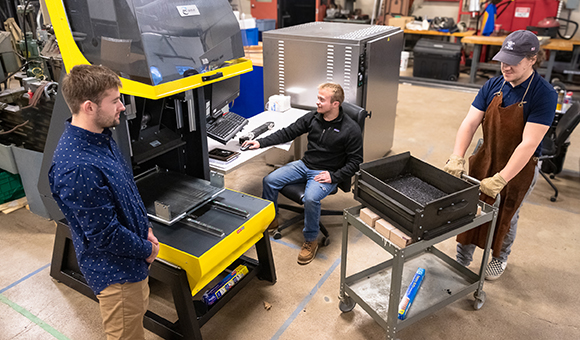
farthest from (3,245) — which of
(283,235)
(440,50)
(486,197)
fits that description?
(440,50)

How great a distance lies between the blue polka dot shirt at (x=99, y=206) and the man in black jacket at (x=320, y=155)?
1391 millimetres

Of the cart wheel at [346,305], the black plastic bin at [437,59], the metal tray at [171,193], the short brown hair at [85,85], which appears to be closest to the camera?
the short brown hair at [85,85]

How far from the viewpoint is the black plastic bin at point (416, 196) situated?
6.56ft

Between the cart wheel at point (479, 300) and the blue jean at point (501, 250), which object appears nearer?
the cart wheel at point (479, 300)

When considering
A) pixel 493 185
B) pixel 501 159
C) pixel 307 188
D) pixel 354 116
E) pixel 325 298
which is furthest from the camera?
pixel 354 116

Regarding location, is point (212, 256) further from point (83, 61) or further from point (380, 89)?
point (380, 89)

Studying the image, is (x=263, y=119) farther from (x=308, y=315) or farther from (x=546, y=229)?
(x=546, y=229)

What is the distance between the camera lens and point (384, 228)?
2.13m

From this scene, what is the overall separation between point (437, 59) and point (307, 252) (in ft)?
18.5

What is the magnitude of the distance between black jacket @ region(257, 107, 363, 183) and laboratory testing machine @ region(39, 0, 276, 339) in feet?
1.83

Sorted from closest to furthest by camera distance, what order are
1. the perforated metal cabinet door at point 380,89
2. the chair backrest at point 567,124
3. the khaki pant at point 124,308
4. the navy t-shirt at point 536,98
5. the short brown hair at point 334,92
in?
the khaki pant at point 124,308, the navy t-shirt at point 536,98, the short brown hair at point 334,92, the chair backrest at point 567,124, the perforated metal cabinet door at point 380,89

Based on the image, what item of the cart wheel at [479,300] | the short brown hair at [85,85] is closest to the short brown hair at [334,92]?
the cart wheel at [479,300]

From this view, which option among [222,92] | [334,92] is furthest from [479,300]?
[222,92]

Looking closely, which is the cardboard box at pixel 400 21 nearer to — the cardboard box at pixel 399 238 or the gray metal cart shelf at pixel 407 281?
the gray metal cart shelf at pixel 407 281
